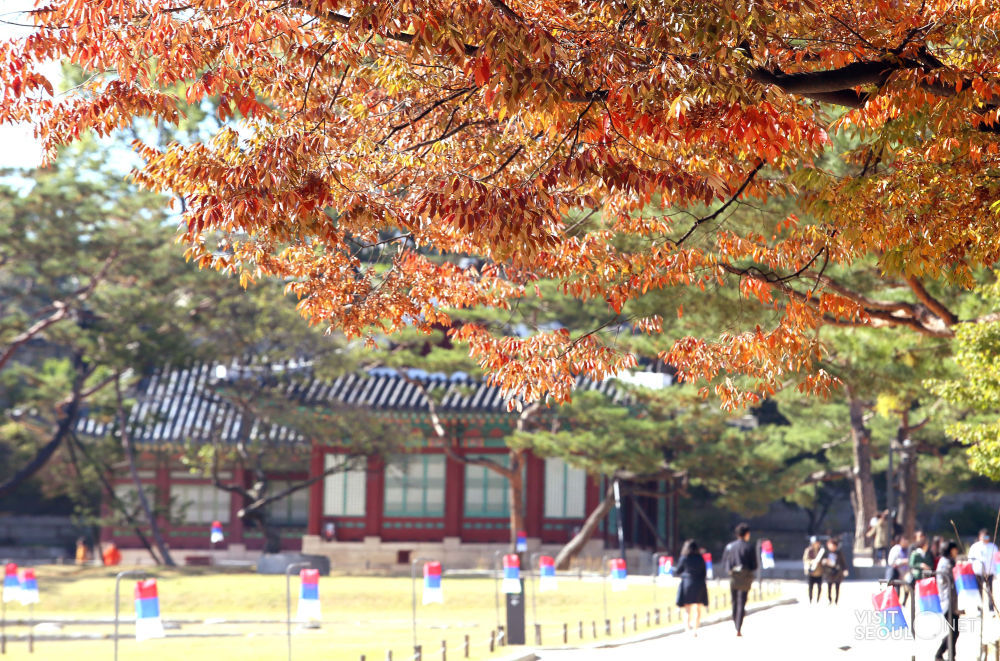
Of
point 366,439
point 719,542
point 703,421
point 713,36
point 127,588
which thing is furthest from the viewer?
point 719,542

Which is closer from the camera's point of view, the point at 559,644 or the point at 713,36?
the point at 713,36

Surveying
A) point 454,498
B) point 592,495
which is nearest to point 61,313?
point 454,498

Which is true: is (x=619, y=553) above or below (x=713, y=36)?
below

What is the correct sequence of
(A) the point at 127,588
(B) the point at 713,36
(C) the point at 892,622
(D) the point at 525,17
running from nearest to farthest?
(B) the point at 713,36
(D) the point at 525,17
(C) the point at 892,622
(A) the point at 127,588

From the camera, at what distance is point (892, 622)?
36.3ft

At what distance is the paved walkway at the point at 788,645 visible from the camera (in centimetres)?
1438

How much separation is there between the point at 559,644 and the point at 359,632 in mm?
4847

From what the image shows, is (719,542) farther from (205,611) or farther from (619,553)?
(205,611)

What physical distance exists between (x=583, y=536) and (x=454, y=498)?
15.7ft

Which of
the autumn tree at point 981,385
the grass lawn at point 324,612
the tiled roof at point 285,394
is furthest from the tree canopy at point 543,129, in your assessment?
the tiled roof at point 285,394

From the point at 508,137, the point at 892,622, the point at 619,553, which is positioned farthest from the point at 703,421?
the point at 508,137

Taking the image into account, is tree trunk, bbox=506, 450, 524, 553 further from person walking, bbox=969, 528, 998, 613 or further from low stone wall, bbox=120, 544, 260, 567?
person walking, bbox=969, 528, 998, 613

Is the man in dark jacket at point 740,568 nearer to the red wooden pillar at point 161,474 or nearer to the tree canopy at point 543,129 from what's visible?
the tree canopy at point 543,129

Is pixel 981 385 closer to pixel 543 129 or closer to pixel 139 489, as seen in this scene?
pixel 543 129
